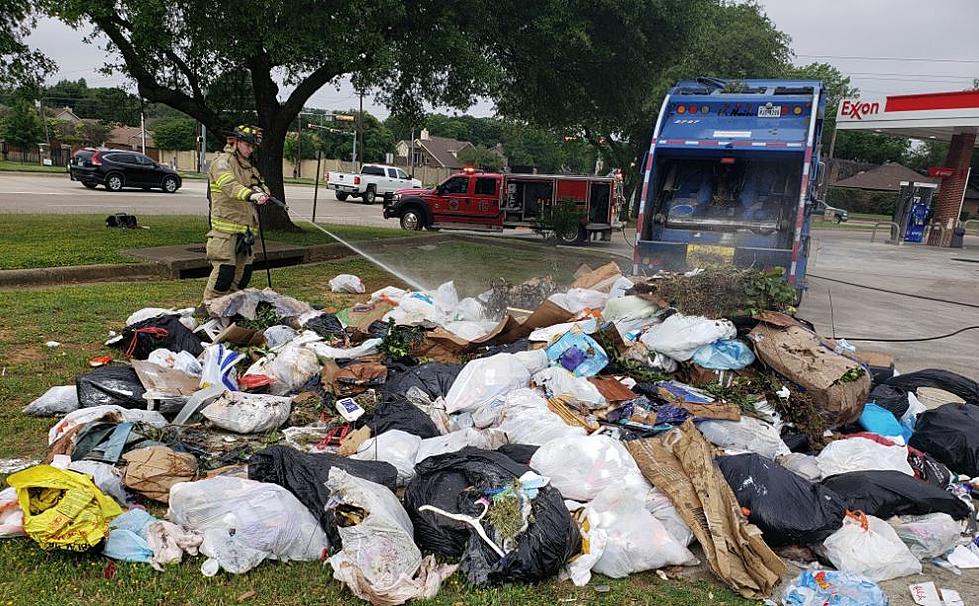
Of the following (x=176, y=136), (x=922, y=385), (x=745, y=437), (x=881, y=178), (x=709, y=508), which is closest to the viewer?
(x=709, y=508)

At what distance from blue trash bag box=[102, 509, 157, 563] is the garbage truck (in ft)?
21.5

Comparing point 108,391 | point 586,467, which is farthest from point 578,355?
point 108,391

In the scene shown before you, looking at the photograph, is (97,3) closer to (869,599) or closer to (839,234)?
(869,599)

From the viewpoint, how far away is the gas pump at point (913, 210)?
925 inches

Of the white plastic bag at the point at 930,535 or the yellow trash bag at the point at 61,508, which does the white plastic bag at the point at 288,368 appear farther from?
the white plastic bag at the point at 930,535

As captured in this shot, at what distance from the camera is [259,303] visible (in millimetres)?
6012

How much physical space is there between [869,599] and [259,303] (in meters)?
4.98

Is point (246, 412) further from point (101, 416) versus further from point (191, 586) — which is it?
point (191, 586)

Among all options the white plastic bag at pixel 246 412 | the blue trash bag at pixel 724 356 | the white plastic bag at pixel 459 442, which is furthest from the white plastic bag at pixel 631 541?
the white plastic bag at pixel 246 412

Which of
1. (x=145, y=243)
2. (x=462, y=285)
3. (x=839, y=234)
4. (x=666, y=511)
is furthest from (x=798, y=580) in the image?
(x=839, y=234)

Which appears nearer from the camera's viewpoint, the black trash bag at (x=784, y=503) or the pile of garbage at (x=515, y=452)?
the pile of garbage at (x=515, y=452)

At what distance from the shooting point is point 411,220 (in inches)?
713

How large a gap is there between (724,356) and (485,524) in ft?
7.88

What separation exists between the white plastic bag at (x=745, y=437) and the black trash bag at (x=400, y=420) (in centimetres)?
160
